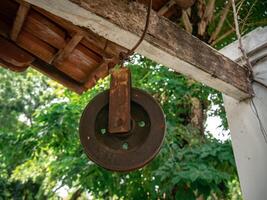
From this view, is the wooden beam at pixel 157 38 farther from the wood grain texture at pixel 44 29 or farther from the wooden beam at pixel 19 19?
the wood grain texture at pixel 44 29

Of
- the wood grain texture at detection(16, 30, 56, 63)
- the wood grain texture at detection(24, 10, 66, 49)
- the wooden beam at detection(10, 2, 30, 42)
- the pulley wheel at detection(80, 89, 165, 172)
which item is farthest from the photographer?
the wood grain texture at detection(16, 30, 56, 63)

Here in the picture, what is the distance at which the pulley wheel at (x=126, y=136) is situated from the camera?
5.22ft

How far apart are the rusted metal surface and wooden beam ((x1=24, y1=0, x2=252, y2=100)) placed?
6.8 inches

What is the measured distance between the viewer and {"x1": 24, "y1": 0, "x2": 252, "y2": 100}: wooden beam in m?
1.46

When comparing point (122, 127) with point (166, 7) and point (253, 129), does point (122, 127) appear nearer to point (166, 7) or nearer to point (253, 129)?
point (166, 7)

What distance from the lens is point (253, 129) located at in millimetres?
2457

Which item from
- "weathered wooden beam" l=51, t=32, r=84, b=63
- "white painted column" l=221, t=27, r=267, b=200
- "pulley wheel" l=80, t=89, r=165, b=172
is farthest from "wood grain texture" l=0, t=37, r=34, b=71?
"white painted column" l=221, t=27, r=267, b=200

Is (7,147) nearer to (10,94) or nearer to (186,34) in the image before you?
(186,34)

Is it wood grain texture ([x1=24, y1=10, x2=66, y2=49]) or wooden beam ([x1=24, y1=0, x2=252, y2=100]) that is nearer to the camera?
wooden beam ([x1=24, y1=0, x2=252, y2=100])

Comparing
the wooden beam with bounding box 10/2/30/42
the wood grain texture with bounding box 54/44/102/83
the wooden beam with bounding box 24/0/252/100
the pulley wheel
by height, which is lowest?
the pulley wheel

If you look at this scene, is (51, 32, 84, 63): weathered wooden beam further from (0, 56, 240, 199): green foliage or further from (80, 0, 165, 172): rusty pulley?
(0, 56, 240, 199): green foliage

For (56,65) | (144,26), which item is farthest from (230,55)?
(56,65)

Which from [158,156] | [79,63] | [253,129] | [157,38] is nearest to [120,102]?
[157,38]

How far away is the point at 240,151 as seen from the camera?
8.32 feet
